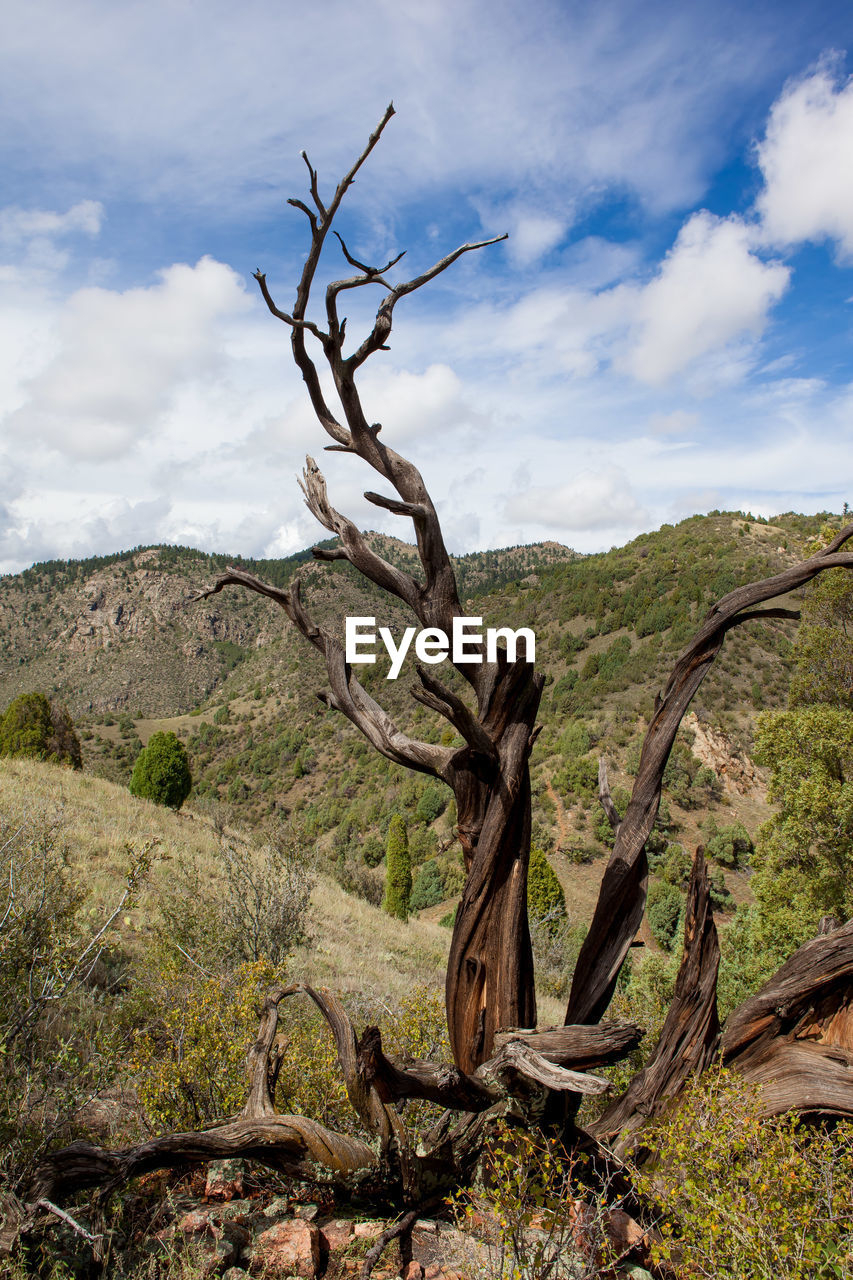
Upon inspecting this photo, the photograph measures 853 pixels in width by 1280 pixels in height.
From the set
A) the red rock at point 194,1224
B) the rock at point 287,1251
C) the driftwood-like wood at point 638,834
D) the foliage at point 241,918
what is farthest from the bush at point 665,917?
the red rock at point 194,1224

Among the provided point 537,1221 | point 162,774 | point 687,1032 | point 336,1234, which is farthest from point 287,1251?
point 162,774

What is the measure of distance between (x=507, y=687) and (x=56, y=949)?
3034mm

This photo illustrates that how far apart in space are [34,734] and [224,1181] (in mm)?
21618

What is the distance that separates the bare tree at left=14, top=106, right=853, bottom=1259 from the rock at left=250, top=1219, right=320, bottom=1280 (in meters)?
0.23

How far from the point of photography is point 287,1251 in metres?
2.97

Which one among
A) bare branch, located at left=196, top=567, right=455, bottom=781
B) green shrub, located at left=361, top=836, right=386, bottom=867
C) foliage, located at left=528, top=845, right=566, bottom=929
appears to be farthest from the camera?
green shrub, located at left=361, top=836, right=386, bottom=867

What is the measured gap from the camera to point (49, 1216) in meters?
2.96

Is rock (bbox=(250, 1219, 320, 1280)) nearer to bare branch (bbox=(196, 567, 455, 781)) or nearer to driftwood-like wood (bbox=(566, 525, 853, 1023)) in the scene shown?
driftwood-like wood (bbox=(566, 525, 853, 1023))

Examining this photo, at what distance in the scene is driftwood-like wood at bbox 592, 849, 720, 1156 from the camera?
12.5 ft

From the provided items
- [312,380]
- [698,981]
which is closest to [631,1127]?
[698,981]

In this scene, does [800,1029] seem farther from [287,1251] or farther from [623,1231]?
[287,1251]

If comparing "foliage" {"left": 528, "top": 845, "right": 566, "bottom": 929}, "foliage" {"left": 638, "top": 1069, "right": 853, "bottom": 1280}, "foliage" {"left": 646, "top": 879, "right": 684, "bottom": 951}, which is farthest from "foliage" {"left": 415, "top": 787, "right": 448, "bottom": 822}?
"foliage" {"left": 638, "top": 1069, "right": 853, "bottom": 1280}

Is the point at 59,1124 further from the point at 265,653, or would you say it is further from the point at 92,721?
Answer: the point at 265,653

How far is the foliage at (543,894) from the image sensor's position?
66.4ft
